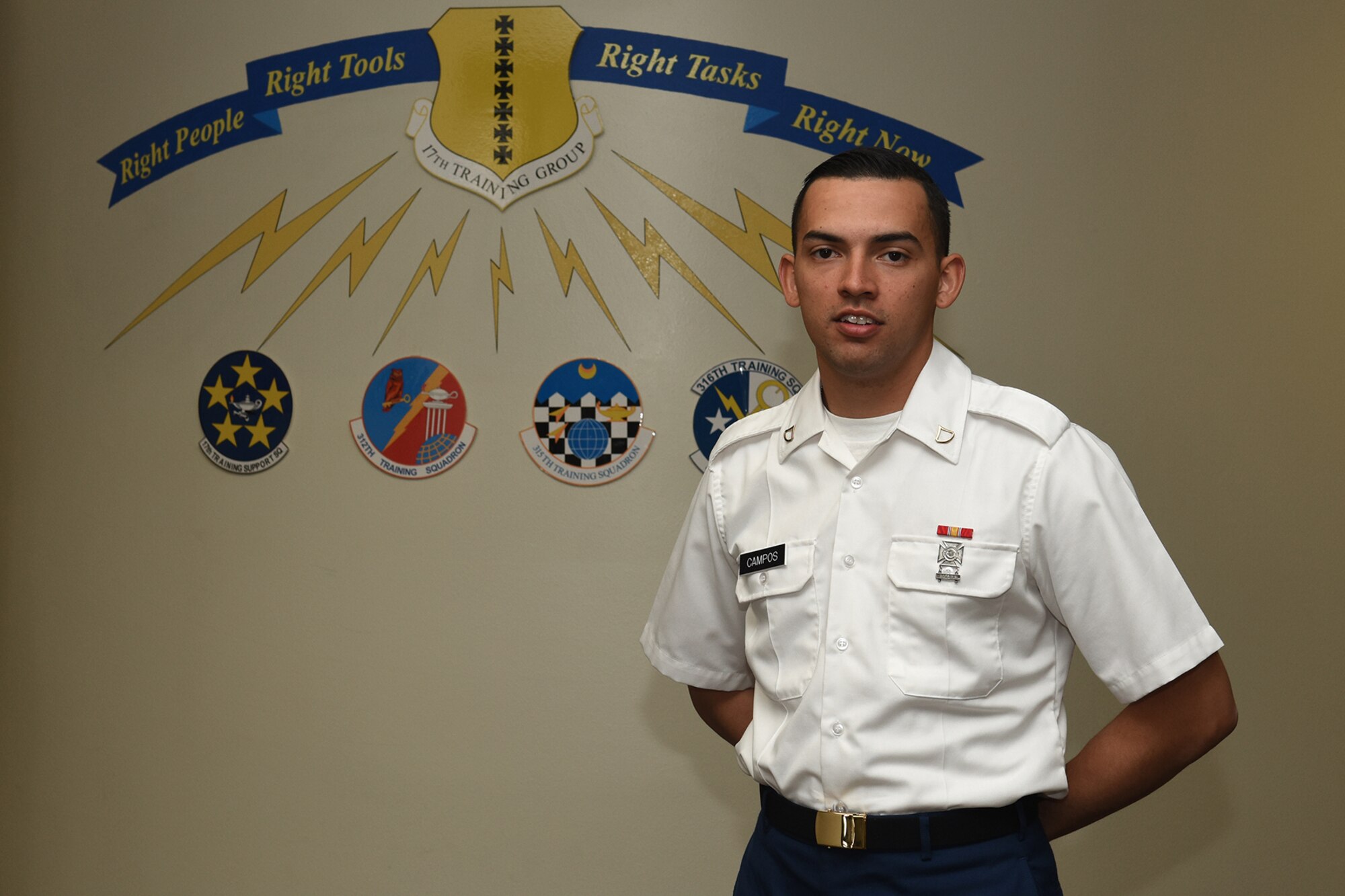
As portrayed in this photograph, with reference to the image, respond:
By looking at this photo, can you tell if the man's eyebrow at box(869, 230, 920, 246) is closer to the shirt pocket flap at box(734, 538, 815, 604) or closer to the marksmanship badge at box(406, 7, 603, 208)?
the shirt pocket flap at box(734, 538, 815, 604)

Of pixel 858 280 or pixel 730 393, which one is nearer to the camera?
pixel 858 280

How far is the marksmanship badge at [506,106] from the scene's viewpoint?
7.86 ft

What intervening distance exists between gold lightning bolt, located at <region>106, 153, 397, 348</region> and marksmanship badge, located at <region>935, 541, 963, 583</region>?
157 cm

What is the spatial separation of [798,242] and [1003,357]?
93 centimetres

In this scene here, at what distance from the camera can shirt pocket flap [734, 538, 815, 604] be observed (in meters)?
1.53

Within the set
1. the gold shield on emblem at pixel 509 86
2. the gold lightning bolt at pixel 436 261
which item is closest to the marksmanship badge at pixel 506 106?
the gold shield on emblem at pixel 509 86

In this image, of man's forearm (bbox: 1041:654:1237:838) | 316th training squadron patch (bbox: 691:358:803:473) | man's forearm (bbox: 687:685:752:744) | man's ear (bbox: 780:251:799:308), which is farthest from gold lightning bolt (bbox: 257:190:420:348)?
man's forearm (bbox: 1041:654:1237:838)

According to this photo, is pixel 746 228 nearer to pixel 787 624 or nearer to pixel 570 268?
pixel 570 268

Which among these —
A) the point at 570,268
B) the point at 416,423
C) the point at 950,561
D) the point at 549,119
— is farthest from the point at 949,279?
the point at 416,423

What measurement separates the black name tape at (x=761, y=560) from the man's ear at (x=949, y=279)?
412 mm

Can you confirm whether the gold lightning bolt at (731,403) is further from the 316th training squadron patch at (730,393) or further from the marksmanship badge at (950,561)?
the marksmanship badge at (950,561)

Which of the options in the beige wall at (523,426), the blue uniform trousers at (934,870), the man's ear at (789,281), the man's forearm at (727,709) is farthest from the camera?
the beige wall at (523,426)

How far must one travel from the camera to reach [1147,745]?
146cm

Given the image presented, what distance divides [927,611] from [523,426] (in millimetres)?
1180
